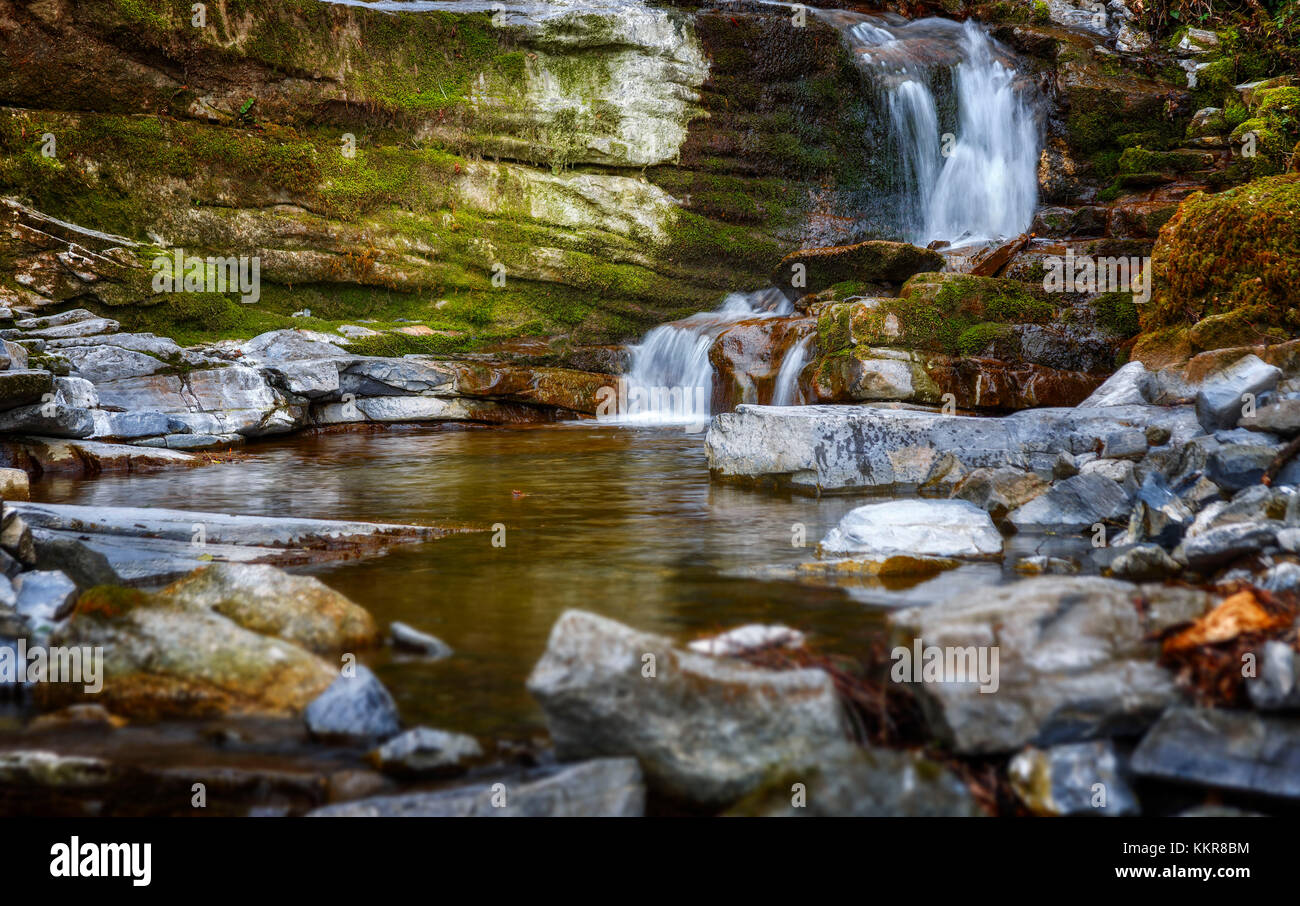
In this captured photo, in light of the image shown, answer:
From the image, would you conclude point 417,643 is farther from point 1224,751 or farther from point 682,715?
point 1224,751

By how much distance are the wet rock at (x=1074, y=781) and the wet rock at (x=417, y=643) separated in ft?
7.54

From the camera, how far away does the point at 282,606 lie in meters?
4.11

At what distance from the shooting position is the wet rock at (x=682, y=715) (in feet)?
9.23

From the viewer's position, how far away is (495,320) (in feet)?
58.6

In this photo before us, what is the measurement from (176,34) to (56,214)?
390 centimetres

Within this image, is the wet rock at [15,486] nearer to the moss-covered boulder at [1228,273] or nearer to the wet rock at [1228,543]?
the wet rock at [1228,543]

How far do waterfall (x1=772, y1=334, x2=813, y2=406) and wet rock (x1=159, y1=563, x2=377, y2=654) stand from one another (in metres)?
9.20

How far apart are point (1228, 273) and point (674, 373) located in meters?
8.81

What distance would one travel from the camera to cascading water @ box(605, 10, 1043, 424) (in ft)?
54.3

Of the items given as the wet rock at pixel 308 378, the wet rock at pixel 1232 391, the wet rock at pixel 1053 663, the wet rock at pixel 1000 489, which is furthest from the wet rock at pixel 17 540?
the wet rock at pixel 308 378

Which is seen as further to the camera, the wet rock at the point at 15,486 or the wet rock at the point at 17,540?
the wet rock at the point at 15,486

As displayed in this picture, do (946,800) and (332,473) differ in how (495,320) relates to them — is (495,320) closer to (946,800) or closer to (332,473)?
(332,473)

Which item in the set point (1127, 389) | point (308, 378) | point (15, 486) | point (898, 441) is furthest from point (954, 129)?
point (15, 486)

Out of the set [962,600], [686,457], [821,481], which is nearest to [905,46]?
[686,457]
